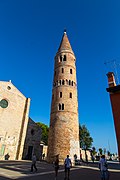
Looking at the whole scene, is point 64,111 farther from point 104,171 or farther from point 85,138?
point 85,138

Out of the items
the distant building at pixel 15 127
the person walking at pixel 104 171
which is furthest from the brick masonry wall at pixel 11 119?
the person walking at pixel 104 171

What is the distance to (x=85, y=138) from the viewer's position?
1802 inches

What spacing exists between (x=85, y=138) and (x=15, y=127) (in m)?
26.0

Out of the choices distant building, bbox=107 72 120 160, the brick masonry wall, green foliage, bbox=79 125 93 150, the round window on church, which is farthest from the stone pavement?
green foliage, bbox=79 125 93 150

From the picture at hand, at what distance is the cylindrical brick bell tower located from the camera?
889 inches

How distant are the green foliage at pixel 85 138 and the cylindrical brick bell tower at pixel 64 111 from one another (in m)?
22.9

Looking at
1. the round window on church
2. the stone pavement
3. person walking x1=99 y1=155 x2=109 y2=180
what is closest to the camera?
person walking x1=99 y1=155 x2=109 y2=180

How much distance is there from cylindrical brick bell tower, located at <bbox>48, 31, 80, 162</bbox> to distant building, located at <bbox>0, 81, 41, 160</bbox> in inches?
223

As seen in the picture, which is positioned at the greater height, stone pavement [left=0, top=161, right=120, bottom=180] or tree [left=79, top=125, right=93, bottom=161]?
tree [left=79, top=125, right=93, bottom=161]

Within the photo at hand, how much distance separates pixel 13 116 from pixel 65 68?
Answer: 43.2 ft

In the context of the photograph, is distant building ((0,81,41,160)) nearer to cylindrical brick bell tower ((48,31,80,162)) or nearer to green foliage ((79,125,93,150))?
cylindrical brick bell tower ((48,31,80,162))

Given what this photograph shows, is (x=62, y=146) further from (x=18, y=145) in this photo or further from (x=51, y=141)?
(x=18, y=145)

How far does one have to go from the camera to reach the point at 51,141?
2358 cm

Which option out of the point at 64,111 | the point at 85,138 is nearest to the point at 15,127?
the point at 64,111
